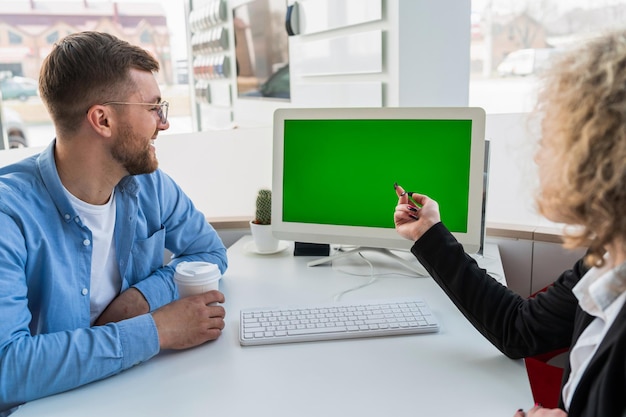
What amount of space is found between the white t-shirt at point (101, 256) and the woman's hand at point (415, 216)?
692mm

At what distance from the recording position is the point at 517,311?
108 centimetres

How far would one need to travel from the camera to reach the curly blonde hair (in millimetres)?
678

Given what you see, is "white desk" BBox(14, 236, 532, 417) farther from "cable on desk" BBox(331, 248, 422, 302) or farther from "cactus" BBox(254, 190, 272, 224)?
"cactus" BBox(254, 190, 272, 224)

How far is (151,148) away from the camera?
4.35 feet

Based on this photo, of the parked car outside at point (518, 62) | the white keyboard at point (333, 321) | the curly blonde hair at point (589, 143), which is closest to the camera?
the curly blonde hair at point (589, 143)

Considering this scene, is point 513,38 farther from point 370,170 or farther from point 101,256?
point 101,256

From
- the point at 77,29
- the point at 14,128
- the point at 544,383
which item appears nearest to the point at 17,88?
the point at 14,128

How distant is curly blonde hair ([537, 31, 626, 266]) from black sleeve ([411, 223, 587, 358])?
→ 0.89ft

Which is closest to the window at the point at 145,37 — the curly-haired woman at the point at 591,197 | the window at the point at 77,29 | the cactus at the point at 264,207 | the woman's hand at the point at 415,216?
the window at the point at 77,29

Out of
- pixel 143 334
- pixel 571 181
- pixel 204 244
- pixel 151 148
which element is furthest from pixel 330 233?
pixel 571 181

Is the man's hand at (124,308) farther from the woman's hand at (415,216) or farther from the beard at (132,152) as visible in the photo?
the woman's hand at (415,216)

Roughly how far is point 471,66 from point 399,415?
5.46 ft

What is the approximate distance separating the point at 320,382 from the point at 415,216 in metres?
0.47

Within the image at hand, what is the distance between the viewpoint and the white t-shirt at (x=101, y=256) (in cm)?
126
